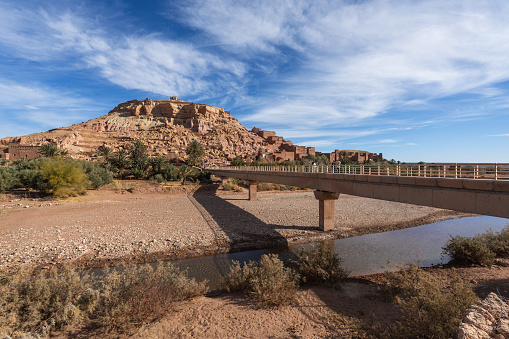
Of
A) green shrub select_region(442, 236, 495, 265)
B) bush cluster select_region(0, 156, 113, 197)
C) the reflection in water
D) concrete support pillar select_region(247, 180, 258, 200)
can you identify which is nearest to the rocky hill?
bush cluster select_region(0, 156, 113, 197)

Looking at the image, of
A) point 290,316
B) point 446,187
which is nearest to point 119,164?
→ point 290,316

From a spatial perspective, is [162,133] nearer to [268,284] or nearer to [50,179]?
[50,179]

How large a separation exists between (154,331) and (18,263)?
10.4 metres

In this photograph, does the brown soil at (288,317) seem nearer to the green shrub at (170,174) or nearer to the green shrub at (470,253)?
the green shrub at (470,253)

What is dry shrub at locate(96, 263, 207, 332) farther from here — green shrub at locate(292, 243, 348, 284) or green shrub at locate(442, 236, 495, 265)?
green shrub at locate(442, 236, 495, 265)

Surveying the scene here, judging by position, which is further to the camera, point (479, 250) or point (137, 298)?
point (479, 250)

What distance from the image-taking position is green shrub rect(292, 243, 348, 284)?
369 inches

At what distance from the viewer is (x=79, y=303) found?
6.66 m

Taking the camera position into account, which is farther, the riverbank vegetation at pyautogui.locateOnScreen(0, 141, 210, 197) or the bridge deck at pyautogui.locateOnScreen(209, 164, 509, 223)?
the riverbank vegetation at pyautogui.locateOnScreen(0, 141, 210, 197)

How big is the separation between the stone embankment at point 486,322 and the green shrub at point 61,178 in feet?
117

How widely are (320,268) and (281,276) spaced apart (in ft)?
6.66

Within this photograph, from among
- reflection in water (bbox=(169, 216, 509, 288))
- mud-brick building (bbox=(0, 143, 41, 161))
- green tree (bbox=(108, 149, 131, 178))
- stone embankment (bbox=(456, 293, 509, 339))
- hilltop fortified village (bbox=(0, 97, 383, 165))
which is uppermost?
hilltop fortified village (bbox=(0, 97, 383, 165))

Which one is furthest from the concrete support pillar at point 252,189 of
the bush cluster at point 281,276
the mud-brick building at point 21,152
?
the mud-brick building at point 21,152

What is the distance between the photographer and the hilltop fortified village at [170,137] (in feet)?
291
